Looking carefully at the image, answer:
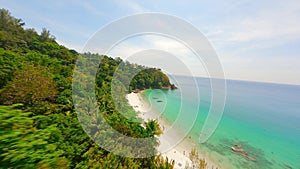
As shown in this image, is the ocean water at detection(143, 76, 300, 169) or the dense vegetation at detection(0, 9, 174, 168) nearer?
the dense vegetation at detection(0, 9, 174, 168)

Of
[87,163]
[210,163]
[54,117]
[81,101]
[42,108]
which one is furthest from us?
[210,163]

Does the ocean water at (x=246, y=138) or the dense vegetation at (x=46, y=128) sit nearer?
the dense vegetation at (x=46, y=128)

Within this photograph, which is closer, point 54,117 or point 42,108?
point 54,117

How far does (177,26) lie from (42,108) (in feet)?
18.4

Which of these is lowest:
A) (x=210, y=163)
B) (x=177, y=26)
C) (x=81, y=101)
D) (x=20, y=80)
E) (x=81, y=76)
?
(x=210, y=163)

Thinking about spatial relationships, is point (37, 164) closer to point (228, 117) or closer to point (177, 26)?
point (177, 26)

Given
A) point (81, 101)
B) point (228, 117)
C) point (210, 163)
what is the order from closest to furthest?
point (81, 101), point (210, 163), point (228, 117)

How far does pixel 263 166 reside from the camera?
28.9ft

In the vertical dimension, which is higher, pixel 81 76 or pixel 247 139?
pixel 81 76

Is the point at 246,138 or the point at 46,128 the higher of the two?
the point at 46,128

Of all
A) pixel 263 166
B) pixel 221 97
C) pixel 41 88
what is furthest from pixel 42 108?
pixel 263 166

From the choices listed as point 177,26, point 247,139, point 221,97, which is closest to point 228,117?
point 247,139

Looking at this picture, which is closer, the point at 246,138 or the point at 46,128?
the point at 46,128

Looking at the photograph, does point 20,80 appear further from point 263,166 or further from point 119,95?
point 263,166
